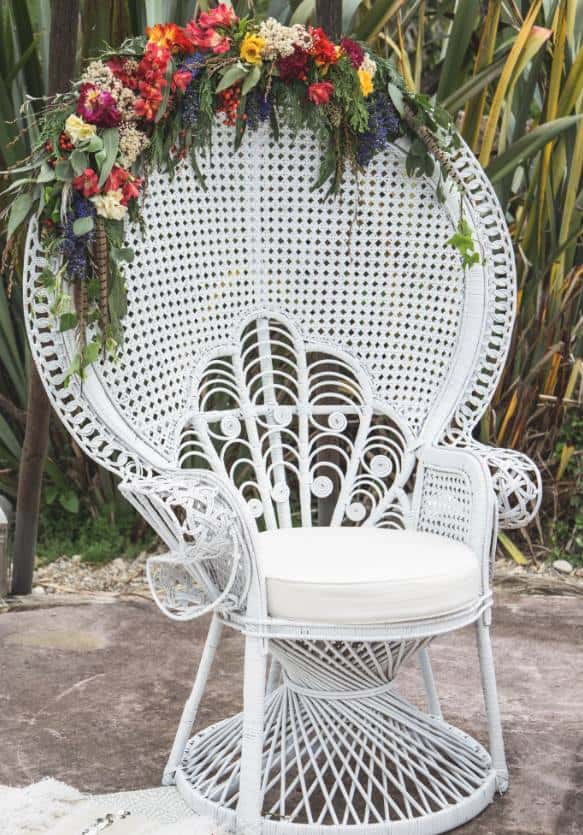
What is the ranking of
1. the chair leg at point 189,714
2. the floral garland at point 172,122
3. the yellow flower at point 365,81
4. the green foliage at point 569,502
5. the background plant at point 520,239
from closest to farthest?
the floral garland at point 172,122 → the chair leg at point 189,714 → the yellow flower at point 365,81 → the background plant at point 520,239 → the green foliage at point 569,502

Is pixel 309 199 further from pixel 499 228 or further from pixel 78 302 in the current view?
pixel 78 302

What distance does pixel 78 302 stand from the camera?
2.01 meters

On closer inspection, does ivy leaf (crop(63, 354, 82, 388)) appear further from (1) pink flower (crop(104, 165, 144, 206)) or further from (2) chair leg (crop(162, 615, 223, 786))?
(2) chair leg (crop(162, 615, 223, 786))

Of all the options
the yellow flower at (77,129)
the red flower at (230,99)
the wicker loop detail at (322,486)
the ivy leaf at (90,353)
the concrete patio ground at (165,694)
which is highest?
the red flower at (230,99)

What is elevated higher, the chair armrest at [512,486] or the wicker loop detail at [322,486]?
the chair armrest at [512,486]

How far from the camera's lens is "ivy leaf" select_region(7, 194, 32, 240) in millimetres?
1981

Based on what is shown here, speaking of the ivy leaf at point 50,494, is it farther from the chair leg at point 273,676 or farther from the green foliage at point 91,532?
the chair leg at point 273,676

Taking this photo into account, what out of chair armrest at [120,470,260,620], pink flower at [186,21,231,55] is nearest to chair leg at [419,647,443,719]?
chair armrest at [120,470,260,620]

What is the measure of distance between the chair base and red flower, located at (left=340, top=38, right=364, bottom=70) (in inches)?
48.6

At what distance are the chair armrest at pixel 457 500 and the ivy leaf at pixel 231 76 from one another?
83 centimetres

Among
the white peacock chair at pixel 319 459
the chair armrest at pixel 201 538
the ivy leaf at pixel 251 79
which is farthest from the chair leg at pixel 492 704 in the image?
the ivy leaf at pixel 251 79

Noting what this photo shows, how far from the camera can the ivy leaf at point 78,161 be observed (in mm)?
1972

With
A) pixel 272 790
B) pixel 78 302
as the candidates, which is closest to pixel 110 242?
pixel 78 302

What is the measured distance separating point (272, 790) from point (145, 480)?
662 mm
